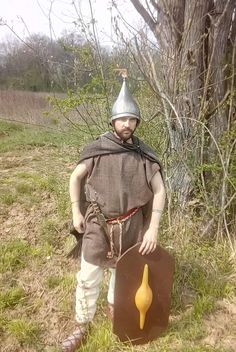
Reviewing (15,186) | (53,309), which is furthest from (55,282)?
(15,186)

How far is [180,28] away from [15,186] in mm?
2881

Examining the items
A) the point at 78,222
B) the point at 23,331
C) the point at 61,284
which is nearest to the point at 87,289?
the point at 78,222

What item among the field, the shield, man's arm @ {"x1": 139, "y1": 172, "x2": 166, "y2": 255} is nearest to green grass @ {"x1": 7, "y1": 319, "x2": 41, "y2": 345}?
the field

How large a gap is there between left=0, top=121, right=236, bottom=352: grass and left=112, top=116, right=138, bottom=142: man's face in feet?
4.64

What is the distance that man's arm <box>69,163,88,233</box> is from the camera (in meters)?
2.40

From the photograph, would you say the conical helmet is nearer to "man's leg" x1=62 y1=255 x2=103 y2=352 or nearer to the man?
the man

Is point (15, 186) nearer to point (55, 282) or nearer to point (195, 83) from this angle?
point (55, 282)

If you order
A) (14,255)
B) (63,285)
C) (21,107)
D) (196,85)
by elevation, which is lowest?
(63,285)

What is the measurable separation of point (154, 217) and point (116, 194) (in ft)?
0.97

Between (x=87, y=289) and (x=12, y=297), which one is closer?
(x=87, y=289)

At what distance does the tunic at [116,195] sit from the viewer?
2.39 m

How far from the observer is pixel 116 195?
2.41m

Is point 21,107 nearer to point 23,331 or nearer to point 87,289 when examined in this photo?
point 23,331

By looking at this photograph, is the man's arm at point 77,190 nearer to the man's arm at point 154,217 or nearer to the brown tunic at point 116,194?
the brown tunic at point 116,194
